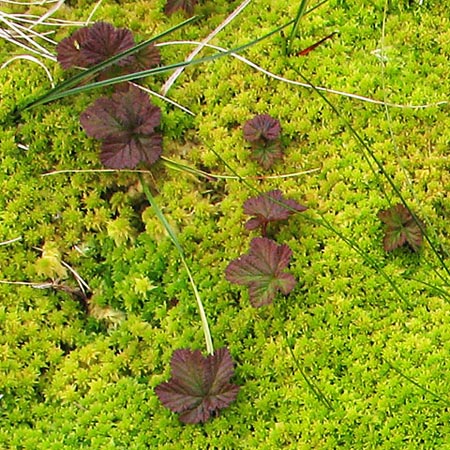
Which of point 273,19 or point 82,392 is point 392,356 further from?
point 273,19

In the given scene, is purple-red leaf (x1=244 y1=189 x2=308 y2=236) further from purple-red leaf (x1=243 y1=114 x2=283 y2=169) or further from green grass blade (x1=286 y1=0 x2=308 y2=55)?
green grass blade (x1=286 y1=0 x2=308 y2=55)

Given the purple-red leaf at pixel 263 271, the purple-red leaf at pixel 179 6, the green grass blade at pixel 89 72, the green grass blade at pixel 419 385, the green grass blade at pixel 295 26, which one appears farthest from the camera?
the purple-red leaf at pixel 179 6

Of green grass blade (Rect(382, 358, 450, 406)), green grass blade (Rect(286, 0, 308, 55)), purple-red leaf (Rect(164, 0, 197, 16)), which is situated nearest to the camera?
green grass blade (Rect(382, 358, 450, 406))

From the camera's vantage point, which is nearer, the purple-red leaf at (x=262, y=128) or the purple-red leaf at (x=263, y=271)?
the purple-red leaf at (x=263, y=271)

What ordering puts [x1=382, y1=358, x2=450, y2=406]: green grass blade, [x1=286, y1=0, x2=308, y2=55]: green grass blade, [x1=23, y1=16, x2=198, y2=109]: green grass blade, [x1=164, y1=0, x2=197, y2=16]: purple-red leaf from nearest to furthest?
[x1=382, y1=358, x2=450, y2=406]: green grass blade
[x1=23, y1=16, x2=198, y2=109]: green grass blade
[x1=286, y1=0, x2=308, y2=55]: green grass blade
[x1=164, y1=0, x2=197, y2=16]: purple-red leaf

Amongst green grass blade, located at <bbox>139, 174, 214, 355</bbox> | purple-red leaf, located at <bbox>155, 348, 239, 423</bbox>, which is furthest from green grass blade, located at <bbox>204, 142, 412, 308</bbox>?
purple-red leaf, located at <bbox>155, 348, 239, 423</bbox>

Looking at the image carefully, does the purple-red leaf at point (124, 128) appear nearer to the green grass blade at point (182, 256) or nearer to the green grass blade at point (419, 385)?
the green grass blade at point (182, 256)

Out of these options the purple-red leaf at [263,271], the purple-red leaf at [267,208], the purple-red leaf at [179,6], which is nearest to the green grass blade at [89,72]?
the purple-red leaf at [179,6]
